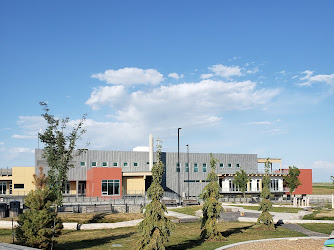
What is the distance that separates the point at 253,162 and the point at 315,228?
183 feet

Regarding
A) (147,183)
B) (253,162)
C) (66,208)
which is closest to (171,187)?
(147,183)

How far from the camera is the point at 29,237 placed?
16.0 meters

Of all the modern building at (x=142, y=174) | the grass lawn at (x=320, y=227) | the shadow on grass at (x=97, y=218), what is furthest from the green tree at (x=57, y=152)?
the modern building at (x=142, y=174)

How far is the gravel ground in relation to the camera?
17.2m

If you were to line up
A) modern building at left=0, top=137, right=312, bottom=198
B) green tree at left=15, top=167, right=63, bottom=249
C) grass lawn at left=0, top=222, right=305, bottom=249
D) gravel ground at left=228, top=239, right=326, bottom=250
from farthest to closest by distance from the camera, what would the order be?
modern building at left=0, top=137, right=312, bottom=198 < grass lawn at left=0, top=222, right=305, bottom=249 < gravel ground at left=228, top=239, right=326, bottom=250 < green tree at left=15, top=167, right=63, bottom=249

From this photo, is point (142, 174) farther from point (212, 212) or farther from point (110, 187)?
point (212, 212)

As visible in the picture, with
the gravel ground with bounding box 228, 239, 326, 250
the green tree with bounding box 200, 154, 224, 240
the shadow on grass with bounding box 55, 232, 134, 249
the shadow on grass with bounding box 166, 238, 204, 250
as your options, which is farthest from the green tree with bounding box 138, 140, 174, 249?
the shadow on grass with bounding box 55, 232, 134, 249

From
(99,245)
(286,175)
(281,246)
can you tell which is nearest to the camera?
(281,246)

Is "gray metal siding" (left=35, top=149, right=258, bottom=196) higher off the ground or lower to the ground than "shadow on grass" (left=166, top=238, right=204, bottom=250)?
higher

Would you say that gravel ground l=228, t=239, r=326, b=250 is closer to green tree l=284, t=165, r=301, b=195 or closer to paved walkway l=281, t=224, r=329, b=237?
paved walkway l=281, t=224, r=329, b=237

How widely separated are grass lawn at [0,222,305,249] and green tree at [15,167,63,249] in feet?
7.83

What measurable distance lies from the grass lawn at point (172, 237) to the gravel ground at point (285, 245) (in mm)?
1589

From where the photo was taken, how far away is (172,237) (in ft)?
70.4

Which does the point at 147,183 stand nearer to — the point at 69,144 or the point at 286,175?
the point at 286,175
